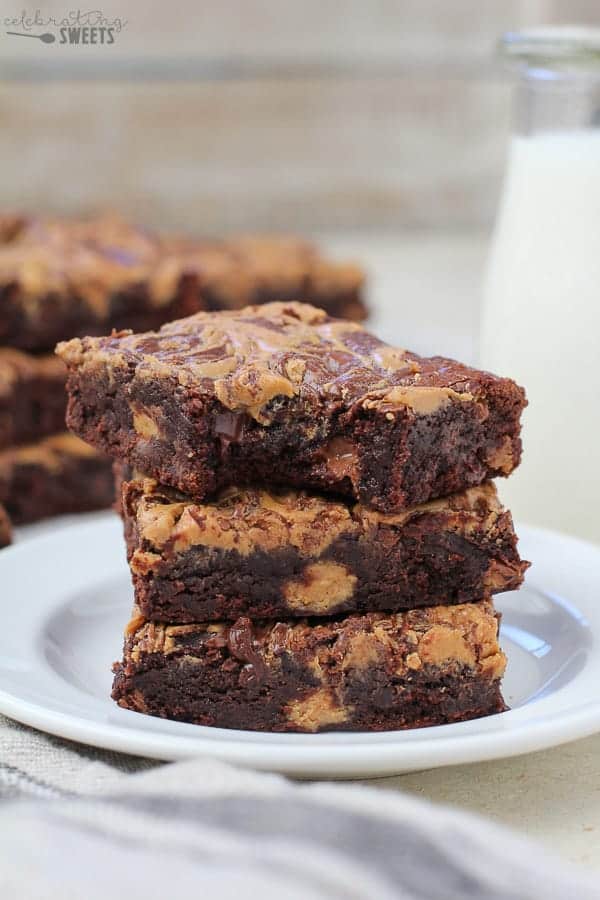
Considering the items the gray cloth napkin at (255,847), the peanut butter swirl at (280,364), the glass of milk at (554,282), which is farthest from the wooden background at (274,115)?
the gray cloth napkin at (255,847)

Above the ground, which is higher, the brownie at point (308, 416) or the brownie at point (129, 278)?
the brownie at point (308, 416)

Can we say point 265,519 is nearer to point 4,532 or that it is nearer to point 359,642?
point 359,642

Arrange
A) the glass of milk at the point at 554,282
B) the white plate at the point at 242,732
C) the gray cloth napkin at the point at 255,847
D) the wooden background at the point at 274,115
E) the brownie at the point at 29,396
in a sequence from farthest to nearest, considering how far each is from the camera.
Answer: the wooden background at the point at 274,115 < the brownie at the point at 29,396 < the glass of milk at the point at 554,282 < the white plate at the point at 242,732 < the gray cloth napkin at the point at 255,847

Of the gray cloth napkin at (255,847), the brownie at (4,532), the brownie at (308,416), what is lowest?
the brownie at (4,532)

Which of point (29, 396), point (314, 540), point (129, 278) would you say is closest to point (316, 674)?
point (314, 540)

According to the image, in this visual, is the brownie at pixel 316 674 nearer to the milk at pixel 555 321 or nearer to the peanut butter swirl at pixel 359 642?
the peanut butter swirl at pixel 359 642

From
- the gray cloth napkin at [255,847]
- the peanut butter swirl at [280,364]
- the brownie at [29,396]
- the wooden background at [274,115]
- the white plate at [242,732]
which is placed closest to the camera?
the gray cloth napkin at [255,847]
